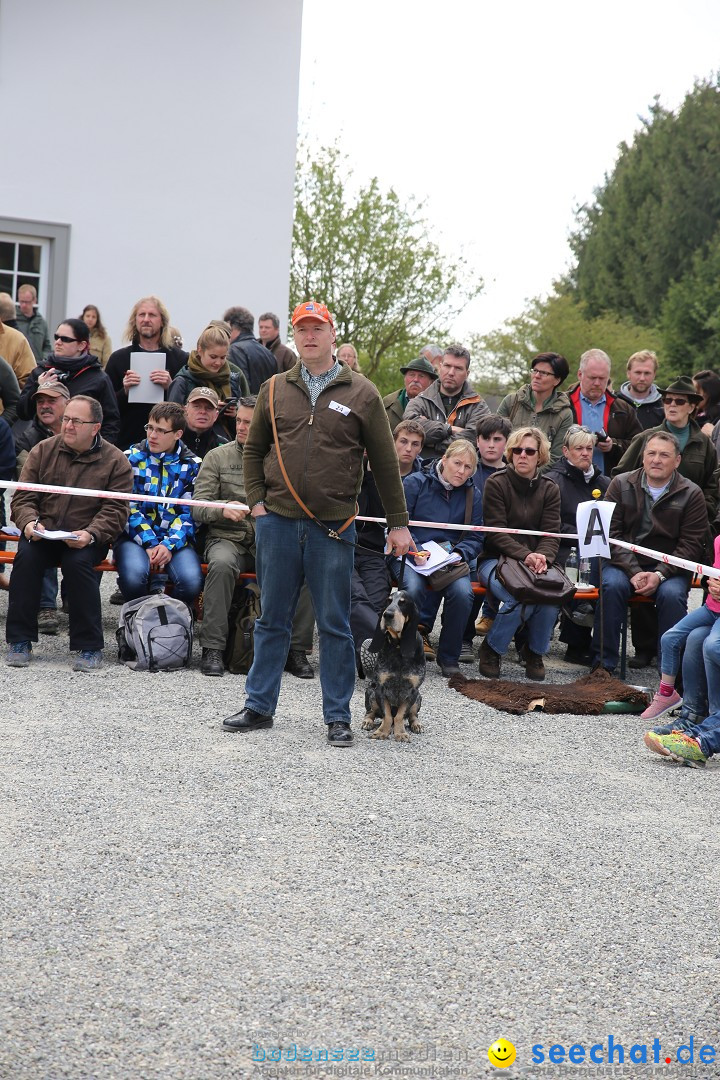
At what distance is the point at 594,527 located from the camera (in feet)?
26.7

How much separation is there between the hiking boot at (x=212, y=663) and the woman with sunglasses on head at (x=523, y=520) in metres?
1.84

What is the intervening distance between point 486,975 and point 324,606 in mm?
A: 2724

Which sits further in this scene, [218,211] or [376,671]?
[218,211]

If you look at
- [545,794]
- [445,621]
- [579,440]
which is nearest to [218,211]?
[579,440]

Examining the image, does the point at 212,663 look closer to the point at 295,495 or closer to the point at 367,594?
the point at 367,594

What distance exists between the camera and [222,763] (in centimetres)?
554

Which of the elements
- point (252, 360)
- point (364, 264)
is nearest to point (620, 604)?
point (252, 360)

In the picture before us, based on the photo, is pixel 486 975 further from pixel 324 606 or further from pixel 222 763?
pixel 324 606

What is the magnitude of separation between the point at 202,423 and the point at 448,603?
230cm

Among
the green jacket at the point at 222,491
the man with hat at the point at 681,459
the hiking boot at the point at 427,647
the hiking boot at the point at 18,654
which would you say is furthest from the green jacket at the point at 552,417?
the hiking boot at the point at 18,654

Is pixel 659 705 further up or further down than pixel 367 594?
further down

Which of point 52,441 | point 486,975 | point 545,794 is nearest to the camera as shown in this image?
point 486,975

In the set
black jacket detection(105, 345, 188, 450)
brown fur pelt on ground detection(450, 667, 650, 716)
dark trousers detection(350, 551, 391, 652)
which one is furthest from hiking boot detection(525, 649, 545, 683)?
black jacket detection(105, 345, 188, 450)

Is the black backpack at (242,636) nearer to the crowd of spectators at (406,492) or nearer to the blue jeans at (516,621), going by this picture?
the crowd of spectators at (406,492)
